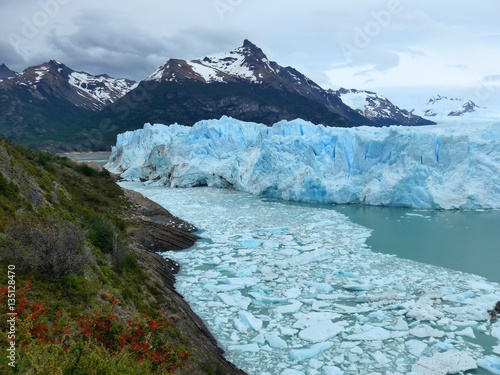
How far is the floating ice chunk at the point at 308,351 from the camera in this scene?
Result: 5.95 metres

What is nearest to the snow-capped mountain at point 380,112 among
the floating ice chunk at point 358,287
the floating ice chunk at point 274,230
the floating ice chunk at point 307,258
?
the floating ice chunk at point 274,230

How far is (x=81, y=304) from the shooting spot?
4512mm

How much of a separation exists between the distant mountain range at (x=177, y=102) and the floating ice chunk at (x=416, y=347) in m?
76.7

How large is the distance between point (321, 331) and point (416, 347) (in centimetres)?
149

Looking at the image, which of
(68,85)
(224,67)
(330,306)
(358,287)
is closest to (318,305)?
(330,306)

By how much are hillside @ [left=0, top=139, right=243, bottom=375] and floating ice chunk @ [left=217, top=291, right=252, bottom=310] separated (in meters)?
1.04

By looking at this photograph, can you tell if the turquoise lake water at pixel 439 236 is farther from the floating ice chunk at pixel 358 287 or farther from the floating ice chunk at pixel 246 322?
the floating ice chunk at pixel 246 322

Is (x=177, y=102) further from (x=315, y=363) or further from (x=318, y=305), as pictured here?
(x=315, y=363)

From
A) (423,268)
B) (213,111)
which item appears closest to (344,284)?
(423,268)

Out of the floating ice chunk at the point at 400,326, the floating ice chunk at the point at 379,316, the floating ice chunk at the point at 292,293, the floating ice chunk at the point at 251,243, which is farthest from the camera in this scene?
the floating ice chunk at the point at 251,243

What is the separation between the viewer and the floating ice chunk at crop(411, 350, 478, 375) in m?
5.48

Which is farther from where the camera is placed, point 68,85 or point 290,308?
point 68,85

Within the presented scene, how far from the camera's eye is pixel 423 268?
1005 centimetres

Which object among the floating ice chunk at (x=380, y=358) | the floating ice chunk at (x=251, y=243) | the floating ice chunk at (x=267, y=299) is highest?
the floating ice chunk at (x=251, y=243)
